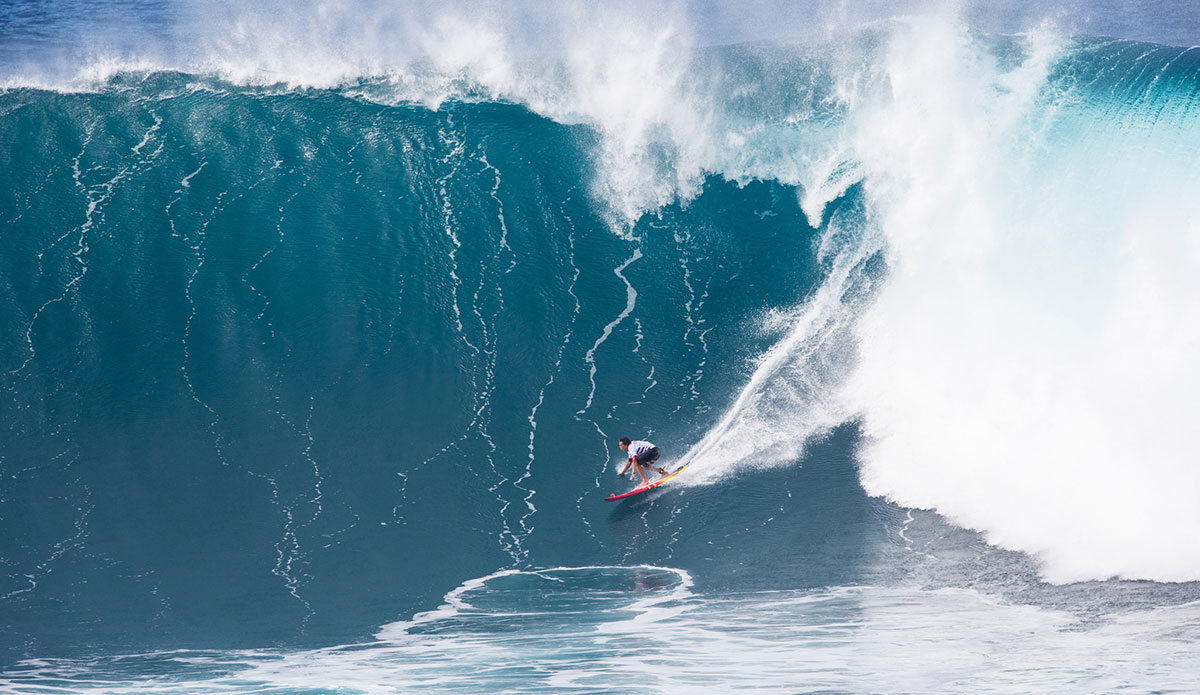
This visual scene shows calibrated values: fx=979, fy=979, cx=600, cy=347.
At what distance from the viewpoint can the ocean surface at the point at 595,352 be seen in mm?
9859

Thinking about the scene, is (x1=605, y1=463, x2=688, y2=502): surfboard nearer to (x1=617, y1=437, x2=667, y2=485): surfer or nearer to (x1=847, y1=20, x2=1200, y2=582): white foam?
(x1=617, y1=437, x2=667, y2=485): surfer

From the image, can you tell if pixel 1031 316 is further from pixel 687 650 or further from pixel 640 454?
pixel 687 650

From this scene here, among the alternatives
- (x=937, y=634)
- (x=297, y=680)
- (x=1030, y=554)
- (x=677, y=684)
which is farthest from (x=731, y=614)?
(x=297, y=680)

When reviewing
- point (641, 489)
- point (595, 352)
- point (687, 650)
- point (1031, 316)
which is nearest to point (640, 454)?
point (641, 489)

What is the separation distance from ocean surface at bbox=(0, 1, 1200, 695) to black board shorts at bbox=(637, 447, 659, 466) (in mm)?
525

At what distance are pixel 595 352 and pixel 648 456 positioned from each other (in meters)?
2.39

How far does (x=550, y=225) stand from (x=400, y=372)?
11.6ft

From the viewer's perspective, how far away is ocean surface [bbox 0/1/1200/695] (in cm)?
986

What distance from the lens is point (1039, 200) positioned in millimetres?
14680

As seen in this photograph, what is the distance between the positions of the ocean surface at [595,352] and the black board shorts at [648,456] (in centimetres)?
53

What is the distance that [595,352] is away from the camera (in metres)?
13.6

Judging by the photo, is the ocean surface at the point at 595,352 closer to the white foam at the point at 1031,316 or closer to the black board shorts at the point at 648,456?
the white foam at the point at 1031,316

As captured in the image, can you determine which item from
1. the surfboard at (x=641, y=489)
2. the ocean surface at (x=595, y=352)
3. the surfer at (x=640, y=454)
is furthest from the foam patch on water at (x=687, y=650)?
the surfer at (x=640, y=454)

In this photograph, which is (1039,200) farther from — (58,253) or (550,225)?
(58,253)
